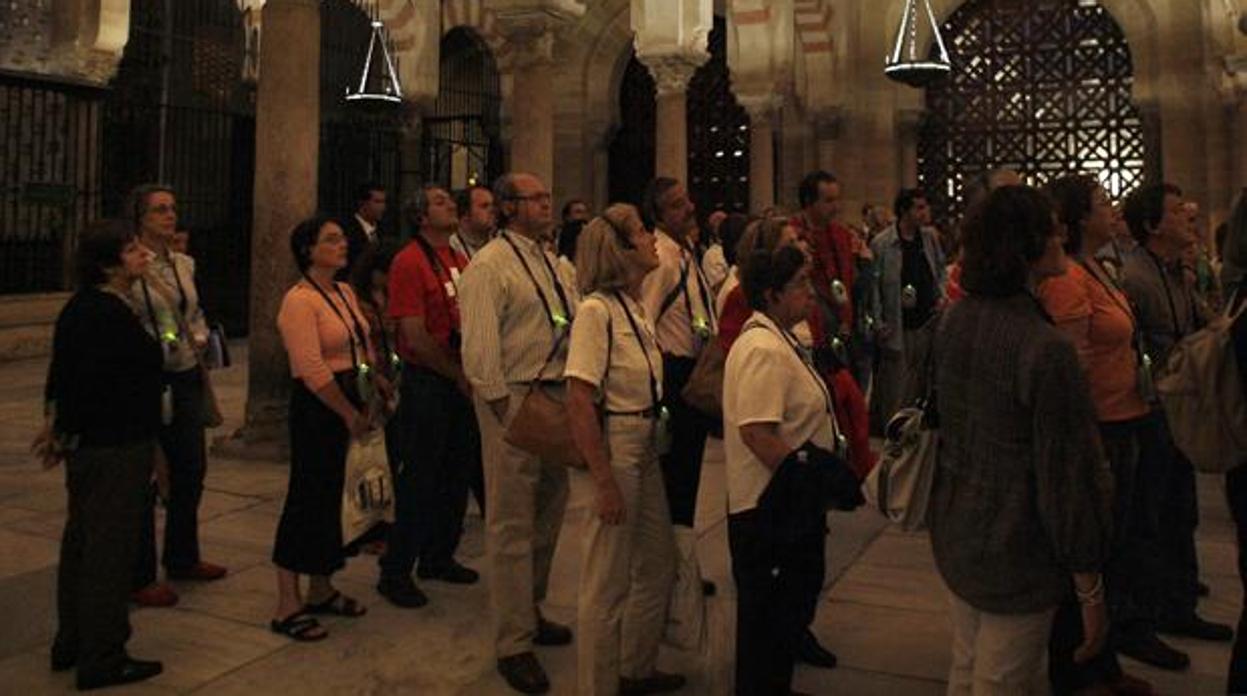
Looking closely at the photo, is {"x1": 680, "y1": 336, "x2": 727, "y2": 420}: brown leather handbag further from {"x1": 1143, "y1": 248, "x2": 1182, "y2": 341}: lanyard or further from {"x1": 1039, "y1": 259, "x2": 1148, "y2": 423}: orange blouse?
{"x1": 1143, "y1": 248, "x2": 1182, "y2": 341}: lanyard

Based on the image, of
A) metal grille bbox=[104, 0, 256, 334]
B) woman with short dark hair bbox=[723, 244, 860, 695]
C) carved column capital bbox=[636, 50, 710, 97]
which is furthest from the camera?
metal grille bbox=[104, 0, 256, 334]

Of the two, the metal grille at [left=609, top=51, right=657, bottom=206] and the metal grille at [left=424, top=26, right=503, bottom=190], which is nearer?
the metal grille at [left=609, top=51, right=657, bottom=206]

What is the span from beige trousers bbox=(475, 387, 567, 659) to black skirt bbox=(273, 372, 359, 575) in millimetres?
596

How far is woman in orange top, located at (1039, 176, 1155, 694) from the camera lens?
2834 millimetres

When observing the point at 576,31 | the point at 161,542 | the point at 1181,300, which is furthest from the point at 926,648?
the point at 576,31

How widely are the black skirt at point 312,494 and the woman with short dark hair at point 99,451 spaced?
1.55 feet

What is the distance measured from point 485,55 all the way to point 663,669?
17.9 metres

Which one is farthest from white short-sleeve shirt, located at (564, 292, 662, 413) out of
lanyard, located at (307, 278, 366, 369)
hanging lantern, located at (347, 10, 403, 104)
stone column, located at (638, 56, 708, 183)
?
hanging lantern, located at (347, 10, 403, 104)

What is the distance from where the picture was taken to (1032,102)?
13.6 m

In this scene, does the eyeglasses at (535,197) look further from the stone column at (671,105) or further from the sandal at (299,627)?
the stone column at (671,105)

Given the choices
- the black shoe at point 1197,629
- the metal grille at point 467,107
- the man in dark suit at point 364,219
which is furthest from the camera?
the metal grille at point 467,107

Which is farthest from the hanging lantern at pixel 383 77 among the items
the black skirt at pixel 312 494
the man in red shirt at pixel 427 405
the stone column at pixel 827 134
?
the black skirt at pixel 312 494

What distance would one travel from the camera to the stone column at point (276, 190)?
6.06 meters

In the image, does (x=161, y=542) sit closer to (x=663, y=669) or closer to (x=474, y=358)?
(x=474, y=358)
